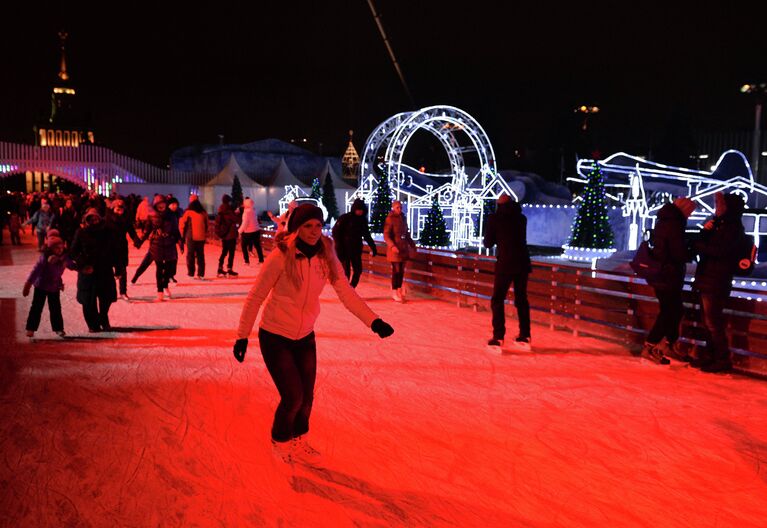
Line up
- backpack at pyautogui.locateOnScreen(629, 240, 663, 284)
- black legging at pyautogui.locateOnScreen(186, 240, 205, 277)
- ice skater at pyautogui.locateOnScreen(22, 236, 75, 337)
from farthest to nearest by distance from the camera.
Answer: black legging at pyautogui.locateOnScreen(186, 240, 205, 277)
ice skater at pyautogui.locateOnScreen(22, 236, 75, 337)
backpack at pyautogui.locateOnScreen(629, 240, 663, 284)

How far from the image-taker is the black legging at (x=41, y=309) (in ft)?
23.4

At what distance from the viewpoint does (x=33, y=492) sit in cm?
346

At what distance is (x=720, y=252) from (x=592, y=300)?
2134mm

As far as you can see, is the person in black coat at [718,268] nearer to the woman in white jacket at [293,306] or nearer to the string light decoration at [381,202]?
the woman in white jacket at [293,306]

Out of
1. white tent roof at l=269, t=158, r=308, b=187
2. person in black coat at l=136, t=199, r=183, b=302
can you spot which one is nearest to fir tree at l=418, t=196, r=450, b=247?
person in black coat at l=136, t=199, r=183, b=302

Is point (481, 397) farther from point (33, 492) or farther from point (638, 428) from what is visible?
point (33, 492)

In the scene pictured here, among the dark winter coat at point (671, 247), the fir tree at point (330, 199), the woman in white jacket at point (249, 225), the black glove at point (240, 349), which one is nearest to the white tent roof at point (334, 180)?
the fir tree at point (330, 199)

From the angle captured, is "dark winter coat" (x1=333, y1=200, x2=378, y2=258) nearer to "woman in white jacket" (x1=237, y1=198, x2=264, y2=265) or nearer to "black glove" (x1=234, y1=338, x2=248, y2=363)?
"woman in white jacket" (x1=237, y1=198, x2=264, y2=265)

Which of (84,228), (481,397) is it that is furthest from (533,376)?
(84,228)

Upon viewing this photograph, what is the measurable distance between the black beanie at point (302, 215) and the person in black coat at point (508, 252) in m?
3.38

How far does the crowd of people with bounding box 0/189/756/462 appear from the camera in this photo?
362 centimetres

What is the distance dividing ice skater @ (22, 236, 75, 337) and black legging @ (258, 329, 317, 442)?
4.12 meters

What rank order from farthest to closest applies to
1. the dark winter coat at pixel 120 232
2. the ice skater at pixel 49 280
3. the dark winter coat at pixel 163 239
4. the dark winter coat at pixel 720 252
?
1. the dark winter coat at pixel 163 239
2. the dark winter coat at pixel 120 232
3. the ice skater at pixel 49 280
4. the dark winter coat at pixel 720 252

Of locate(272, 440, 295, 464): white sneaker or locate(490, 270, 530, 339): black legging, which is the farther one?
locate(490, 270, 530, 339): black legging
